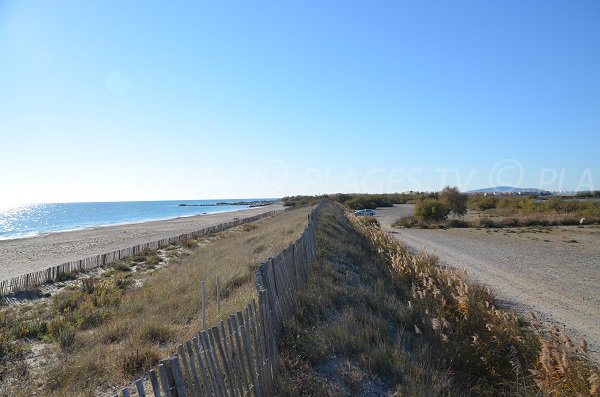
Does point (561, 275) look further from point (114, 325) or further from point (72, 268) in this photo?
point (72, 268)

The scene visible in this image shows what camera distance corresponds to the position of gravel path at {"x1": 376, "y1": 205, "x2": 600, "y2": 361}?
9.98m

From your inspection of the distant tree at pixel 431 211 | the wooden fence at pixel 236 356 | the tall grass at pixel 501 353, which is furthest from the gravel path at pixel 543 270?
the distant tree at pixel 431 211

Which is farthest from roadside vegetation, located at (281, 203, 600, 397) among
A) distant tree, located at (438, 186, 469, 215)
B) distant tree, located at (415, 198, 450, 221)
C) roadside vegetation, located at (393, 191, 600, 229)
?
distant tree, located at (438, 186, 469, 215)

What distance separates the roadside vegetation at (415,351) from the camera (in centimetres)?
413

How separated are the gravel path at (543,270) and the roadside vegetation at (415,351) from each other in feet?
8.15

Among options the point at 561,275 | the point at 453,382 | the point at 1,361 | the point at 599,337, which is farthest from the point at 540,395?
the point at 561,275

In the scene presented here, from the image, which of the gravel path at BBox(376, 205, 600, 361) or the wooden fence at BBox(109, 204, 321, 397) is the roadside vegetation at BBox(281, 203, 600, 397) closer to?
the wooden fence at BBox(109, 204, 321, 397)

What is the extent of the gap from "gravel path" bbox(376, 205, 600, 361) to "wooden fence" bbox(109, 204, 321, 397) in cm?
595

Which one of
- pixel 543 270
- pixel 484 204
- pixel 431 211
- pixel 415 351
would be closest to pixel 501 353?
pixel 415 351

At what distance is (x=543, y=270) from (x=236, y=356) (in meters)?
16.9

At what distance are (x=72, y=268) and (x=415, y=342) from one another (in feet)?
50.6

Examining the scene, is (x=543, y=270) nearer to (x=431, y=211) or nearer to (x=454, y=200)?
(x=431, y=211)

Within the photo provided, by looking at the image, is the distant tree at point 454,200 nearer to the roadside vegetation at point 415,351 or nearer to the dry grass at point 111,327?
the dry grass at point 111,327

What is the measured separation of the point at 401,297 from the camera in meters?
8.40
